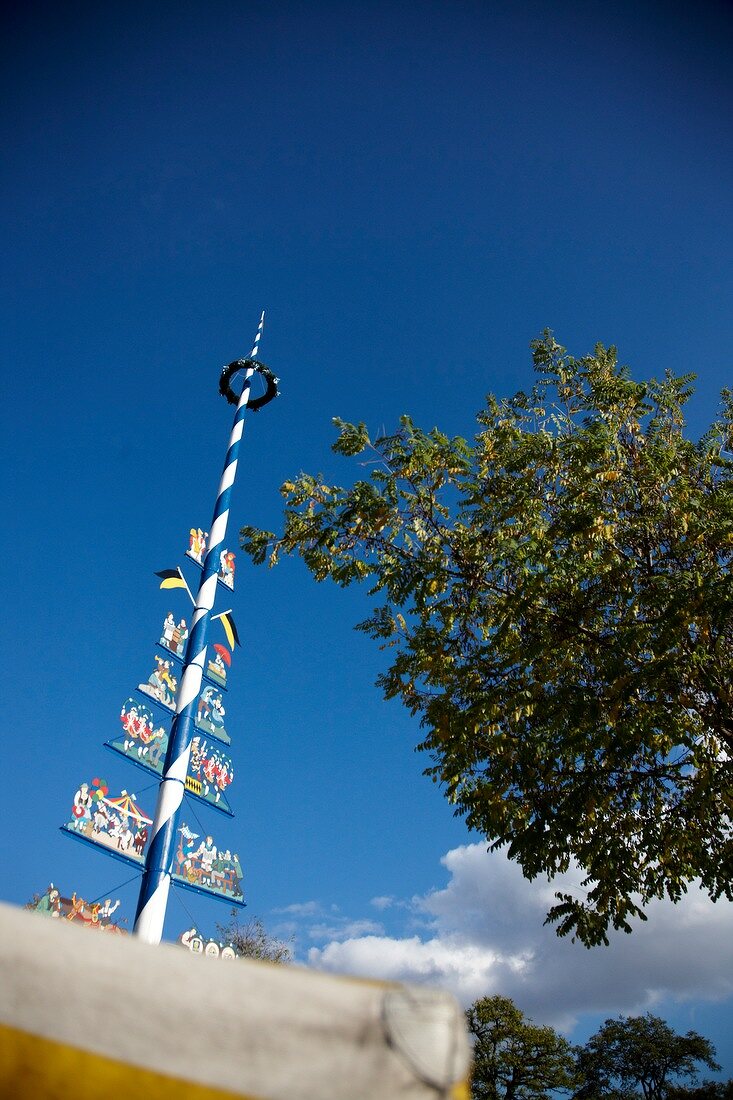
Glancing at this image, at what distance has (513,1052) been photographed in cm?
2953

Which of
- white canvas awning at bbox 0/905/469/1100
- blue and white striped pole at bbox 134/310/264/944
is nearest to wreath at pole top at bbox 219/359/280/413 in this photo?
blue and white striped pole at bbox 134/310/264/944

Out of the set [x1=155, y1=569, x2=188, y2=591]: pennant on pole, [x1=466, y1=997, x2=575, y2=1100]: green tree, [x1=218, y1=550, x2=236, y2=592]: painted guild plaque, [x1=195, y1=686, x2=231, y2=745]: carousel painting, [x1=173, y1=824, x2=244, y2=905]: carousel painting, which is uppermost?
[x1=218, y1=550, x2=236, y2=592]: painted guild plaque

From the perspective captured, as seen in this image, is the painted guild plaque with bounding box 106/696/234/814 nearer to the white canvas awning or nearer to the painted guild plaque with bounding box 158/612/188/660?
the painted guild plaque with bounding box 158/612/188/660

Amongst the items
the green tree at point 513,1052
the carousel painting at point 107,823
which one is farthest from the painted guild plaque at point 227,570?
the green tree at point 513,1052

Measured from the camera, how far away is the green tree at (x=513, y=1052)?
94.9ft

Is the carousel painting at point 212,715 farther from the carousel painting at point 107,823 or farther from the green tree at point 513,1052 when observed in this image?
the green tree at point 513,1052

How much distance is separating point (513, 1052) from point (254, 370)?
107 feet

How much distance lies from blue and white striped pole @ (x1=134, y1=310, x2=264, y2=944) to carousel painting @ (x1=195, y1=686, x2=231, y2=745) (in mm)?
2112

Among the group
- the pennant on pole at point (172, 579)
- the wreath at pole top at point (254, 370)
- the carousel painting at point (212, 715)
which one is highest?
the wreath at pole top at point (254, 370)

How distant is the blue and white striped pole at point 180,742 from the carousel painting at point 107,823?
95 cm

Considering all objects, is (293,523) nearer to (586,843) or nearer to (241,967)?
(586,843)

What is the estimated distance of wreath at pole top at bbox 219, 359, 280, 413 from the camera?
44.9 ft

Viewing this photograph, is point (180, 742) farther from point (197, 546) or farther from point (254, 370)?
point (254, 370)

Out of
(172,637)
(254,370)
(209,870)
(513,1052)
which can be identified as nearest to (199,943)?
(209,870)
